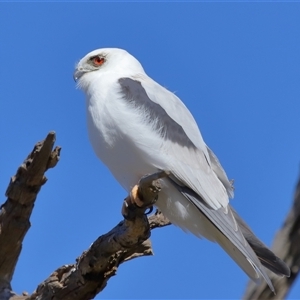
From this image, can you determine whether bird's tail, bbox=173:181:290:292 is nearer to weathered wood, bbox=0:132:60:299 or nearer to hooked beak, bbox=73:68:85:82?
weathered wood, bbox=0:132:60:299

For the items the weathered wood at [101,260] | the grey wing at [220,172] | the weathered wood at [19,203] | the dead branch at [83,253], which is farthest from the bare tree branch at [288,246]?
the grey wing at [220,172]

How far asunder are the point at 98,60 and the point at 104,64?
0.30 ft

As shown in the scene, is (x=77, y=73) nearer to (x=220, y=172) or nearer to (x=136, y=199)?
(x=220, y=172)

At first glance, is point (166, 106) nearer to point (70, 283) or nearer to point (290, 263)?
point (70, 283)

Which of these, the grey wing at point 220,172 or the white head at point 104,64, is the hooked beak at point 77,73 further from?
the grey wing at point 220,172

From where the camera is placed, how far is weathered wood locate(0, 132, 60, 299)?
422cm

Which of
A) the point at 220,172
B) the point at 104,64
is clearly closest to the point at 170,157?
the point at 220,172

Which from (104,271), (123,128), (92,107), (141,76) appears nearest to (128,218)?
(104,271)

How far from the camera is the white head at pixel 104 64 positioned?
5461 millimetres

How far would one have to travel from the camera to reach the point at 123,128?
4.48 m

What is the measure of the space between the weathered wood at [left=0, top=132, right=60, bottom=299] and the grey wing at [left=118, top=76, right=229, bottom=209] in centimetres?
79

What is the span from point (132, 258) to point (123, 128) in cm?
90

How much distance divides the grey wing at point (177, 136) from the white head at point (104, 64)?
0.65m

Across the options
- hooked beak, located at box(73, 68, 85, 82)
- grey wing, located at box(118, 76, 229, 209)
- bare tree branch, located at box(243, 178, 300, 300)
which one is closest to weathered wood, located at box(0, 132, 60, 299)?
grey wing, located at box(118, 76, 229, 209)
